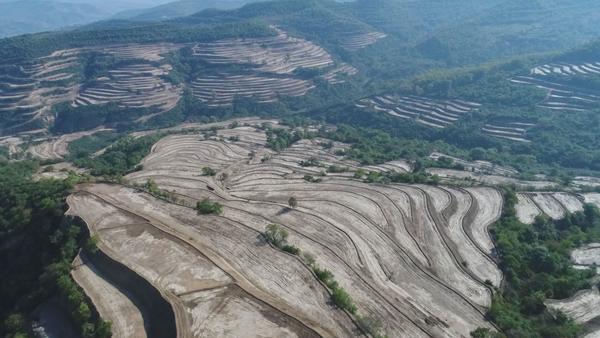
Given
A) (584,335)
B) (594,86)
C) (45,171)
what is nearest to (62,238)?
(45,171)

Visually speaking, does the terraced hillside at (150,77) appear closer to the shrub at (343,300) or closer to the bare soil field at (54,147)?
the bare soil field at (54,147)

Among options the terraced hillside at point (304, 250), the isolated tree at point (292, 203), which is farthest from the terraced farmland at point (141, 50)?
the isolated tree at point (292, 203)

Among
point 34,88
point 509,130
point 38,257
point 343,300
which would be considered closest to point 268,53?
point 34,88

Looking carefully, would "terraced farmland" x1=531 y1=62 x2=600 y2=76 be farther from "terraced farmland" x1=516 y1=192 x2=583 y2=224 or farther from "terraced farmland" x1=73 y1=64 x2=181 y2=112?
"terraced farmland" x1=73 y1=64 x2=181 y2=112

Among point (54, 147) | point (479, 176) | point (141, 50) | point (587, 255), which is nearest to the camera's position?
point (587, 255)

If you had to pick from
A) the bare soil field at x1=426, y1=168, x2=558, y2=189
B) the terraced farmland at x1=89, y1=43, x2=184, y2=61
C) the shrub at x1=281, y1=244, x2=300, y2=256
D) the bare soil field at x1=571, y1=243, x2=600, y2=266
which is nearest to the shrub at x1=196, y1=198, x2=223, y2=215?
the shrub at x1=281, y1=244, x2=300, y2=256

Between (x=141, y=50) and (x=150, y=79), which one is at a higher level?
(x=141, y=50)

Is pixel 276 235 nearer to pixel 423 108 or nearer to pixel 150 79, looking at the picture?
pixel 423 108

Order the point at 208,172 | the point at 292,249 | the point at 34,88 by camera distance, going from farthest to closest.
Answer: the point at 34,88 < the point at 208,172 < the point at 292,249
